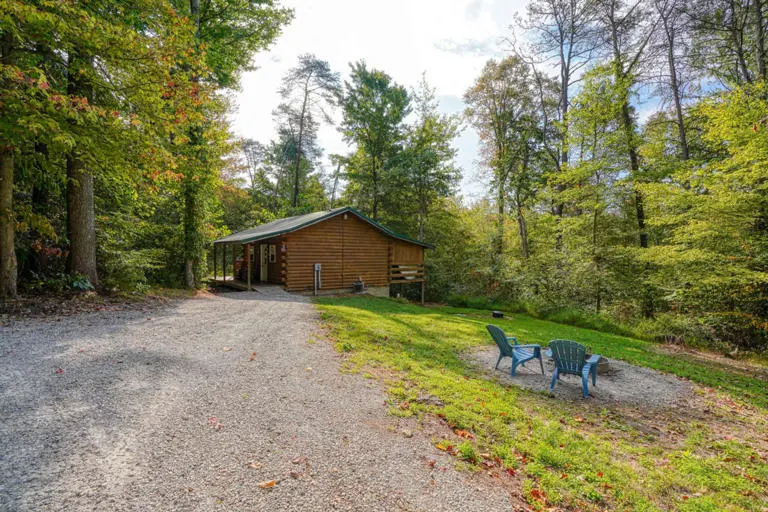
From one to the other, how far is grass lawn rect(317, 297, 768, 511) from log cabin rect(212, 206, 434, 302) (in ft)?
27.4

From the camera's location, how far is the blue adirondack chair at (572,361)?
526 cm

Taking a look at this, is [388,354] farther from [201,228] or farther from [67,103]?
[201,228]

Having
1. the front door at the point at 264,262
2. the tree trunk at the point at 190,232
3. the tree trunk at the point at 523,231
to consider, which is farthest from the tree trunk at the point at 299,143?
the tree trunk at the point at 523,231

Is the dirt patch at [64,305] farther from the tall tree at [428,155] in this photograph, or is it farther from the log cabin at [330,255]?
the tall tree at [428,155]

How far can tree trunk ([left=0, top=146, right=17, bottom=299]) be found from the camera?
6562 millimetres

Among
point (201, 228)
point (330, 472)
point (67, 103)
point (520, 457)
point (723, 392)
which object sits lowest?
point (723, 392)

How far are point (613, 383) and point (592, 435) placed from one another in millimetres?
2544

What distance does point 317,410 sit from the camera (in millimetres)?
3582

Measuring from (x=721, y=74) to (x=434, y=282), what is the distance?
1523cm

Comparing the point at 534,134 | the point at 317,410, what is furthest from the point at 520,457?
the point at 534,134

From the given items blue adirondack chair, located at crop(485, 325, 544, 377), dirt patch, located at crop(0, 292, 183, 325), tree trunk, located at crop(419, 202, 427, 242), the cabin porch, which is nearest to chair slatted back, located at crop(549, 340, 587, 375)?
blue adirondack chair, located at crop(485, 325, 544, 377)

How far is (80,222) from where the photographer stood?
319 inches

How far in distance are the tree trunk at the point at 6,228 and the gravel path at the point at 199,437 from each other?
241 cm

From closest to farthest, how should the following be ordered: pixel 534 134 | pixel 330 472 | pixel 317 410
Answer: pixel 330 472
pixel 317 410
pixel 534 134
